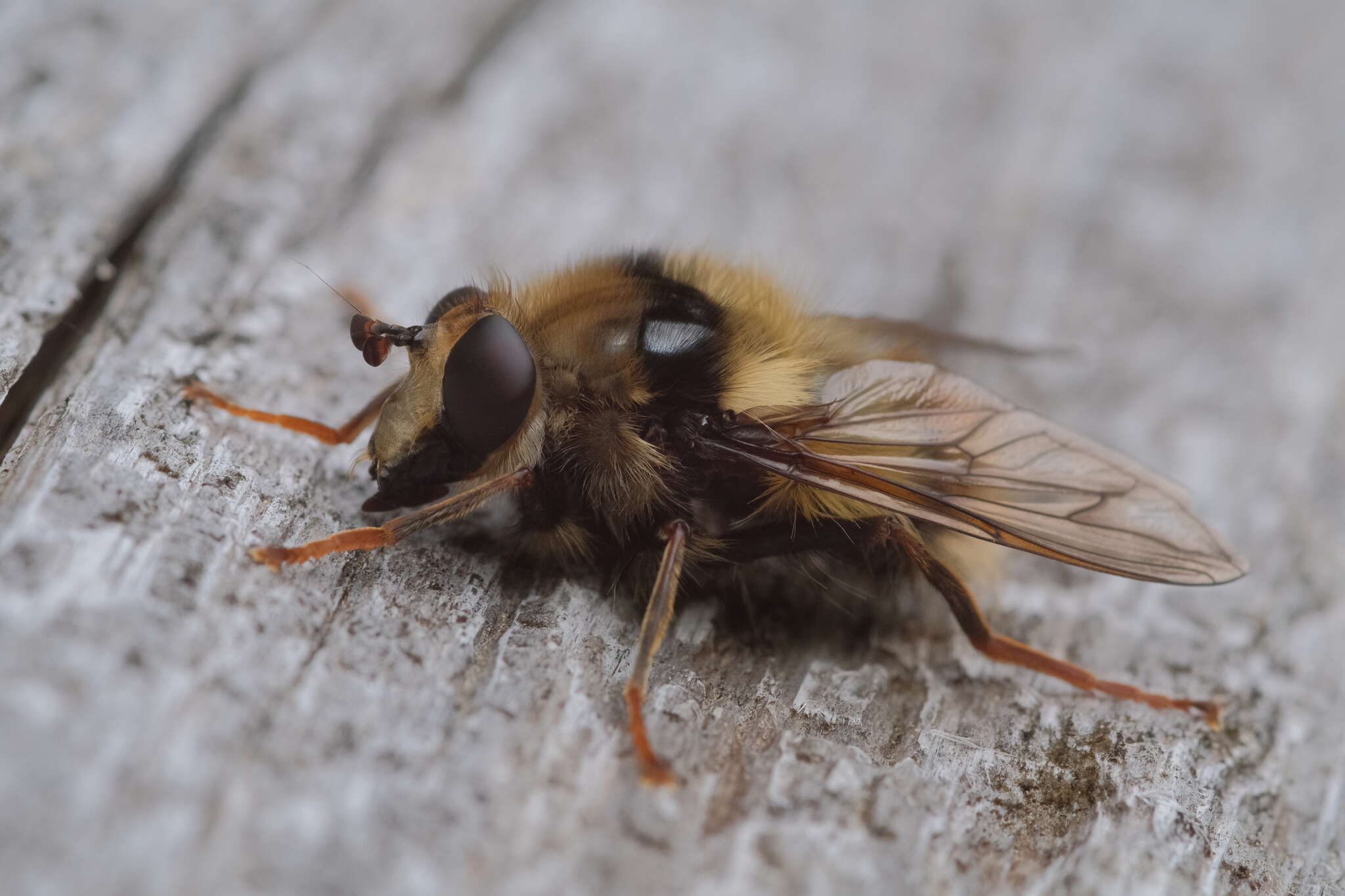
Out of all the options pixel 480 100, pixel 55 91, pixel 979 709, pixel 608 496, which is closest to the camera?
pixel 979 709

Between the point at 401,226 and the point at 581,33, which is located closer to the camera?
the point at 401,226

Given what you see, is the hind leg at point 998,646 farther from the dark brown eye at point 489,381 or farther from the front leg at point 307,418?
the front leg at point 307,418

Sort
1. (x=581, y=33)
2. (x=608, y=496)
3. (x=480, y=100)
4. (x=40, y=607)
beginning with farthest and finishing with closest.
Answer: (x=581, y=33) → (x=480, y=100) → (x=608, y=496) → (x=40, y=607)

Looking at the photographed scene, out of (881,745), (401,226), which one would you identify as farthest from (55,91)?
(881,745)

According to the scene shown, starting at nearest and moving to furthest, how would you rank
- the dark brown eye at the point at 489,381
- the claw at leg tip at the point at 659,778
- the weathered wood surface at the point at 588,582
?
1. the weathered wood surface at the point at 588,582
2. the claw at leg tip at the point at 659,778
3. the dark brown eye at the point at 489,381

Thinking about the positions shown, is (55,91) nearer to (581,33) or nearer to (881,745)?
(581,33)

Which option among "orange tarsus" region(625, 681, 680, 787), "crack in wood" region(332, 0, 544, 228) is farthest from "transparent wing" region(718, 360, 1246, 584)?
"crack in wood" region(332, 0, 544, 228)

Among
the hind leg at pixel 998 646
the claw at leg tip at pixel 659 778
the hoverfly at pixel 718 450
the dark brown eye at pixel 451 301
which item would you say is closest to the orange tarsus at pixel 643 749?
the claw at leg tip at pixel 659 778
